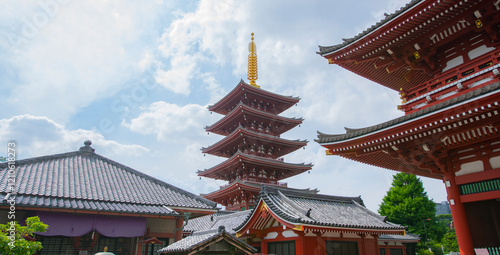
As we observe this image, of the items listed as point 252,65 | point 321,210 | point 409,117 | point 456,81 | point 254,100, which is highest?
point 252,65

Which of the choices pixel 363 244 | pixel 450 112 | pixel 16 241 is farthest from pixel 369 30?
pixel 16 241

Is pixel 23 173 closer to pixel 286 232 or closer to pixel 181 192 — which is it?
pixel 181 192

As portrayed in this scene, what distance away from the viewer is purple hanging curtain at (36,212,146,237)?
963cm

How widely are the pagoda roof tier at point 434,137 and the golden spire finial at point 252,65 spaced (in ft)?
80.4

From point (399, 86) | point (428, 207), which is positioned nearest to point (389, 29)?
point (399, 86)

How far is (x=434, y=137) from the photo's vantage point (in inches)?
349

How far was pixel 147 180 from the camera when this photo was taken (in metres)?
14.3

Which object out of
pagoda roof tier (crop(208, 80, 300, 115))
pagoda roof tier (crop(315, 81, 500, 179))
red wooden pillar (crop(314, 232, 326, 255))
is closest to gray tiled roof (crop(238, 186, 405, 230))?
red wooden pillar (crop(314, 232, 326, 255))

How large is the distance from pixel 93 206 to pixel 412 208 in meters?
33.7

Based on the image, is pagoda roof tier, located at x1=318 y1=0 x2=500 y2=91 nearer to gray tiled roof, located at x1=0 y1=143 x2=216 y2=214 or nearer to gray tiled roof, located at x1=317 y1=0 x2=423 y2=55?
gray tiled roof, located at x1=317 y1=0 x2=423 y2=55

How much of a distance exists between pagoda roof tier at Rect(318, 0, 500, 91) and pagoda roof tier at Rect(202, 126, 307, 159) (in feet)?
59.0

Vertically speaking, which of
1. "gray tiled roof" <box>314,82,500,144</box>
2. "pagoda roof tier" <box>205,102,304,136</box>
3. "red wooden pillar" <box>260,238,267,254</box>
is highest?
"pagoda roof tier" <box>205,102,304,136</box>

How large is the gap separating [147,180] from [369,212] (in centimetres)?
1267

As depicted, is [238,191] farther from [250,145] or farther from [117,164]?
[117,164]
